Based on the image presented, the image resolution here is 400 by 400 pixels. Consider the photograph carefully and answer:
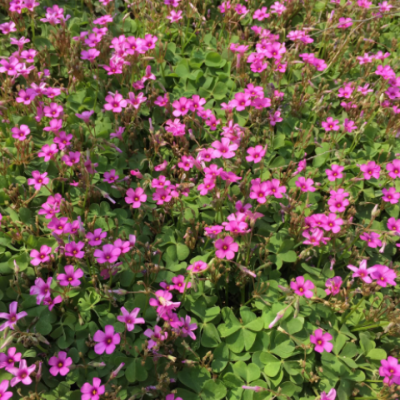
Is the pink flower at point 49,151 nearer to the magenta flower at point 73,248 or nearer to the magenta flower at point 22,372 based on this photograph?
the magenta flower at point 73,248

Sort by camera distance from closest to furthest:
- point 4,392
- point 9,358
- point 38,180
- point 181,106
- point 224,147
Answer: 1. point 4,392
2. point 9,358
3. point 38,180
4. point 224,147
5. point 181,106

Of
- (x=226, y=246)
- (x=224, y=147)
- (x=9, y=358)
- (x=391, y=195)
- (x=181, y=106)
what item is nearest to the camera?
(x=9, y=358)

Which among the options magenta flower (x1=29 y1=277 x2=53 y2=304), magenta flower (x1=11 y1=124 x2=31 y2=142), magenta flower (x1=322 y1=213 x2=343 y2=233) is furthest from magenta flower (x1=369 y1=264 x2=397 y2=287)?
magenta flower (x1=11 y1=124 x2=31 y2=142)

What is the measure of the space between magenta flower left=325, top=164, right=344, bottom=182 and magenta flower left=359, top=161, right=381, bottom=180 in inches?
7.0

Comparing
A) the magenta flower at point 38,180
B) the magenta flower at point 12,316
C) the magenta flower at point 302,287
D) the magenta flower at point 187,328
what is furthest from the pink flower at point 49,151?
the magenta flower at point 302,287

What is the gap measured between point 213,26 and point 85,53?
1519mm

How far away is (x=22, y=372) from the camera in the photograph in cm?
218

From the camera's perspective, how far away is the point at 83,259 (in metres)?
2.62

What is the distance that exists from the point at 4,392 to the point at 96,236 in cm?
106

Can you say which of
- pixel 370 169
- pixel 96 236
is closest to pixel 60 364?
pixel 96 236

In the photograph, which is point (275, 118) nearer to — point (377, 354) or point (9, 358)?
point (377, 354)

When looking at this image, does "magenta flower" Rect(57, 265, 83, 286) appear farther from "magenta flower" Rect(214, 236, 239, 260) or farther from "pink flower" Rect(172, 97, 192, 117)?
"pink flower" Rect(172, 97, 192, 117)

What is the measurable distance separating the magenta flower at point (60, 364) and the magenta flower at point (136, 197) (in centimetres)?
111

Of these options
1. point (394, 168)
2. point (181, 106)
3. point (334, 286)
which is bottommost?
point (334, 286)
